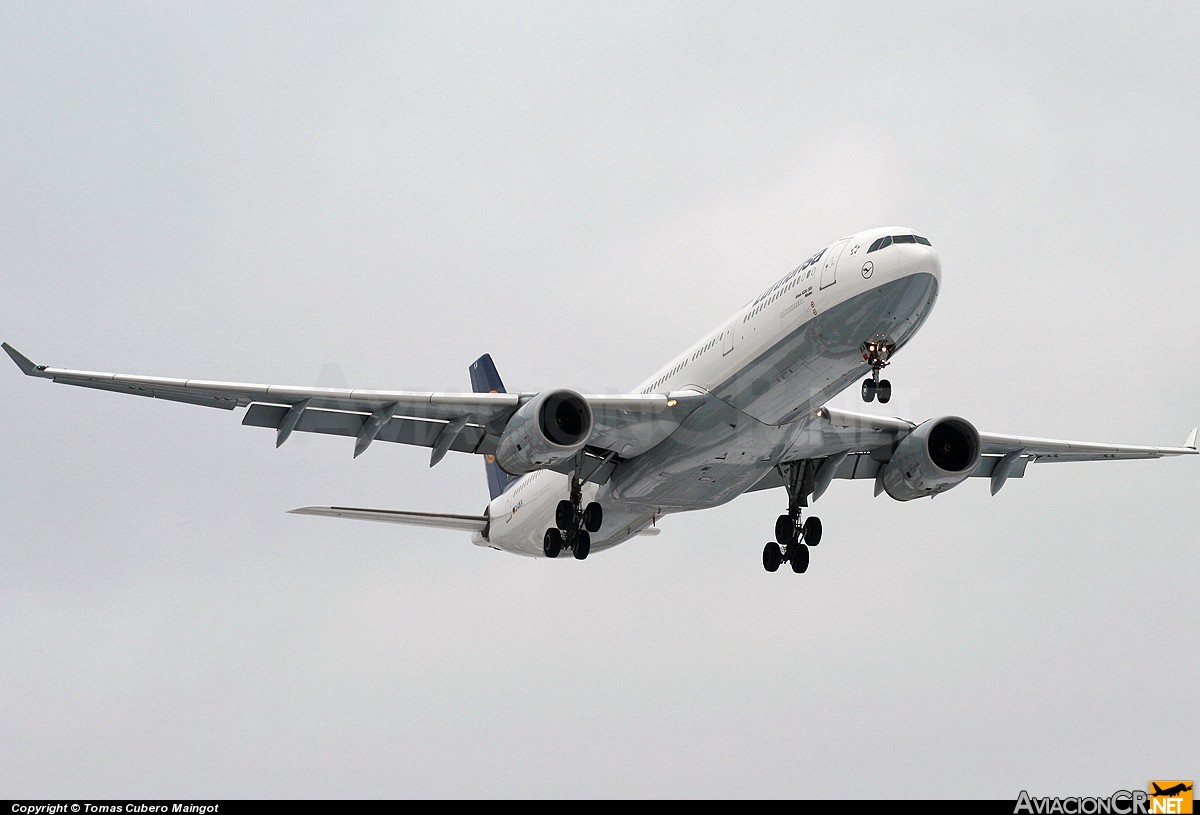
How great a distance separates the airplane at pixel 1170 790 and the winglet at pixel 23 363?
24013 millimetres

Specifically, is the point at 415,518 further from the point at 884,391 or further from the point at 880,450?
the point at 884,391

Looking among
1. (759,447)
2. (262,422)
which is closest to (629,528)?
(759,447)

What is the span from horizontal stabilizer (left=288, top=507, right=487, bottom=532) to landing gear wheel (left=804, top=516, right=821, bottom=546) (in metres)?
Result: 9.02

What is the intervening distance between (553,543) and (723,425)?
5.99m

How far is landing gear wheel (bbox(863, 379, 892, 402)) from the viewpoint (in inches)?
1090

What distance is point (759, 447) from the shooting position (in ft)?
104

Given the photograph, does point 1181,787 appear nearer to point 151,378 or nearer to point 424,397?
point 424,397

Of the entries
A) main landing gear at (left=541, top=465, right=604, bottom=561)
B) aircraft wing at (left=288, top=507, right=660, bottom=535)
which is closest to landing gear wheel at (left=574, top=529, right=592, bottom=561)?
main landing gear at (left=541, top=465, right=604, bottom=561)

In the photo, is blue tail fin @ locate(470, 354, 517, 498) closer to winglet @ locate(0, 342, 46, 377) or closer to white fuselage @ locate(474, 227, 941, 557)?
white fuselage @ locate(474, 227, 941, 557)

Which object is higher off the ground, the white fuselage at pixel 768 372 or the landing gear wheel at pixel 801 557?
the white fuselage at pixel 768 372

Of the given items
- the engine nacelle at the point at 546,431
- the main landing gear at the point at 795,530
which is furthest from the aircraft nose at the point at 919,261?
the main landing gear at the point at 795,530

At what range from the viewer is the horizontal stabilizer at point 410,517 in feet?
115

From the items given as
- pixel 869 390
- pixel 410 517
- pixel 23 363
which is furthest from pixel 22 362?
pixel 869 390

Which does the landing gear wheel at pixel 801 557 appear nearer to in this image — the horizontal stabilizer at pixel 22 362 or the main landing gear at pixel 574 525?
the main landing gear at pixel 574 525
